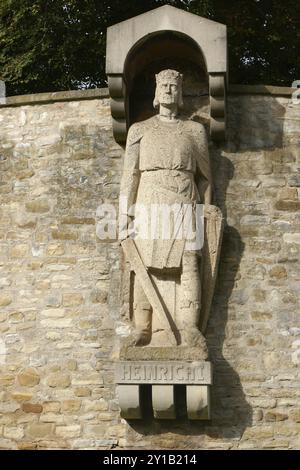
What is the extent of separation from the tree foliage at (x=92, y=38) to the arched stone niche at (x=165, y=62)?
123 inches

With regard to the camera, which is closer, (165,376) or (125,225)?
(165,376)

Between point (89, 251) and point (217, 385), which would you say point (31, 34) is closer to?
point (89, 251)

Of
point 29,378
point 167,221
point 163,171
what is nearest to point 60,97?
point 163,171

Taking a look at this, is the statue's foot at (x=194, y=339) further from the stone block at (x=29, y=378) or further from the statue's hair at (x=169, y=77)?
the statue's hair at (x=169, y=77)

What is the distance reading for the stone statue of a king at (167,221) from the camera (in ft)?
30.5

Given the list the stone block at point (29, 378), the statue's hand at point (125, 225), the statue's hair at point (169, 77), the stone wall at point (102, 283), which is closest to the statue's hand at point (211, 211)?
the stone wall at point (102, 283)

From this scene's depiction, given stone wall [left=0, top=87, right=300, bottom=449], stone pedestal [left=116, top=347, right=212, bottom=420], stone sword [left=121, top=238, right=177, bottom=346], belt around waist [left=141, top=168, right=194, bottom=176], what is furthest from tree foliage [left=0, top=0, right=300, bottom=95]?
stone pedestal [left=116, top=347, right=212, bottom=420]

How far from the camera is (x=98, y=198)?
9.98 metres

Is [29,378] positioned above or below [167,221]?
below

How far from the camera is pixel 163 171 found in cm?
954

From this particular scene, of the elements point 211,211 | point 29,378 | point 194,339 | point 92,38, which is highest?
point 92,38

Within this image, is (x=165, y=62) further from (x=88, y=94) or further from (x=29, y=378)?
(x=29, y=378)

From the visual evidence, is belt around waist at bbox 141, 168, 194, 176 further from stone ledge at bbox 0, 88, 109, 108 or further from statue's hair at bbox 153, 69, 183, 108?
stone ledge at bbox 0, 88, 109, 108

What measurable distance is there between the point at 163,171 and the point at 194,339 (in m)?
1.37
